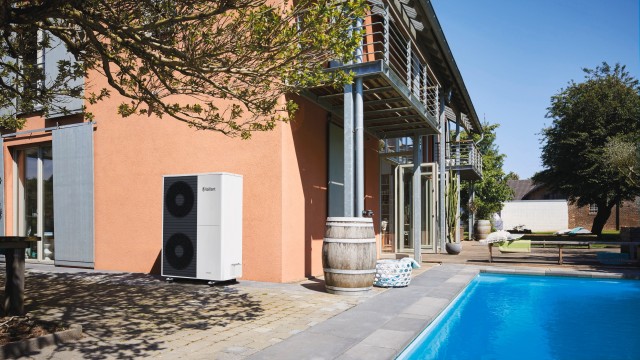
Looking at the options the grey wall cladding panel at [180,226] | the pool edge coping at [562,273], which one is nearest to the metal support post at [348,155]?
the grey wall cladding panel at [180,226]

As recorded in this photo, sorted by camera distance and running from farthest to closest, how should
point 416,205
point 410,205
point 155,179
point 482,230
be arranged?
point 482,230
point 410,205
point 416,205
point 155,179

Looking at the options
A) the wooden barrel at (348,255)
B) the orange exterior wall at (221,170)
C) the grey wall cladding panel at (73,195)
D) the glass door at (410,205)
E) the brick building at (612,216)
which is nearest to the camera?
the wooden barrel at (348,255)

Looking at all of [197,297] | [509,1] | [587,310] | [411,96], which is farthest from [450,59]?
[197,297]

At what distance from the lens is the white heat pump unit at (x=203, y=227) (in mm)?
7070

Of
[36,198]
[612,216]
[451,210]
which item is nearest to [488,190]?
[612,216]

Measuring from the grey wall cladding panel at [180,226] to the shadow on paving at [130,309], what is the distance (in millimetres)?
296

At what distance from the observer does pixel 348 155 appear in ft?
23.1

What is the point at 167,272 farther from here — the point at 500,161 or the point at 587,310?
the point at 500,161

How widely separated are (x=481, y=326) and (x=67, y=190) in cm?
870

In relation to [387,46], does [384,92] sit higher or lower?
lower

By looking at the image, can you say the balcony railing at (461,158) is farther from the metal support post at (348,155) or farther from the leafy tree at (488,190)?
the metal support post at (348,155)

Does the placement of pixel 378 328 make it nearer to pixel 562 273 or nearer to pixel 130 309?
pixel 130 309

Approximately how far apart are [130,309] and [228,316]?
51.1 inches

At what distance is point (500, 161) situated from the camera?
3216 centimetres
